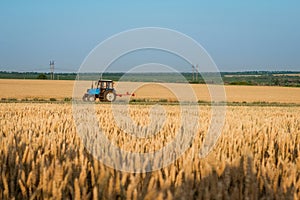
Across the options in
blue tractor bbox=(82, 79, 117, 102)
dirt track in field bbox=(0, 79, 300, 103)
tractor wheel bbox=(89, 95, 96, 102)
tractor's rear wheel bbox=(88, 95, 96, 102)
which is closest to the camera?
tractor's rear wheel bbox=(88, 95, 96, 102)

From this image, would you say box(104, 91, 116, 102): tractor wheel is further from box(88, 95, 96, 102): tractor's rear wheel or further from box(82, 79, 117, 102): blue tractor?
box(88, 95, 96, 102): tractor's rear wheel

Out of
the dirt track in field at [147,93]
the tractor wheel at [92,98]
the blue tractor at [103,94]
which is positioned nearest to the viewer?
the tractor wheel at [92,98]

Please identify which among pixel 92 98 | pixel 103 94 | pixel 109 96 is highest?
pixel 103 94

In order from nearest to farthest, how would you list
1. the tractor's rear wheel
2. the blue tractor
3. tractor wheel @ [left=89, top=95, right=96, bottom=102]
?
the tractor's rear wheel, tractor wheel @ [left=89, top=95, right=96, bottom=102], the blue tractor

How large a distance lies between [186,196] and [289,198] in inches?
28.6

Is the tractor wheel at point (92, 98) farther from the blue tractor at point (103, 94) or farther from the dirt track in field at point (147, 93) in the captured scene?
the dirt track in field at point (147, 93)

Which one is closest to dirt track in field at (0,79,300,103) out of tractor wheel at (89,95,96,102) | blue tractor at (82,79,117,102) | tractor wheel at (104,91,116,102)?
blue tractor at (82,79,117,102)

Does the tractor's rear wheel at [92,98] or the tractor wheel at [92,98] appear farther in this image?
the tractor wheel at [92,98]

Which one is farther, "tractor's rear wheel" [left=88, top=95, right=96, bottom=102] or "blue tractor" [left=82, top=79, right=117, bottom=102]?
"blue tractor" [left=82, top=79, right=117, bottom=102]

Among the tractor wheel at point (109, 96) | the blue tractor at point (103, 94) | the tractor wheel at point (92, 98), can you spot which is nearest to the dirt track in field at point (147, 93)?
the blue tractor at point (103, 94)

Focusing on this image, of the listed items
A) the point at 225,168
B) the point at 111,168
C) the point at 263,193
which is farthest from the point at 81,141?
the point at 263,193

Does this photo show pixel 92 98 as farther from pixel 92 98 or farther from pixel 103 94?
pixel 103 94

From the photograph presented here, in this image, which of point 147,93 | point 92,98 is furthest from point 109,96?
point 147,93

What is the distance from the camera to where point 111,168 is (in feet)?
12.1
